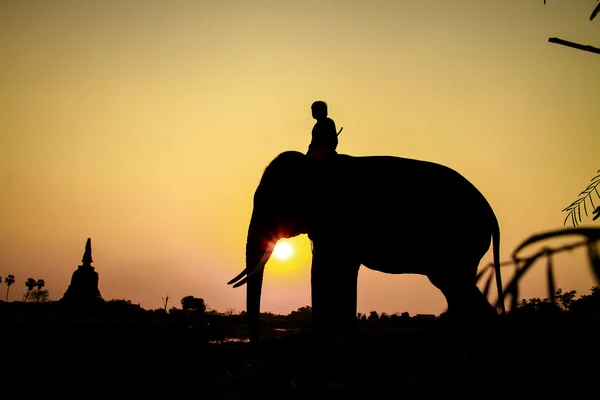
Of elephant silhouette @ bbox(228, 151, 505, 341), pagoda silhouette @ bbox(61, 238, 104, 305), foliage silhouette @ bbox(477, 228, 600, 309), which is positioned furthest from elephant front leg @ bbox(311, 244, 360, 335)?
pagoda silhouette @ bbox(61, 238, 104, 305)

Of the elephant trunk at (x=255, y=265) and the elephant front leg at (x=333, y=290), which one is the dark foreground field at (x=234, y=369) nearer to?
the elephant front leg at (x=333, y=290)

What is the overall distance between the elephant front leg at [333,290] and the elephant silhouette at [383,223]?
22 millimetres

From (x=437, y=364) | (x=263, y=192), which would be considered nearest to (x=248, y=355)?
(x=437, y=364)

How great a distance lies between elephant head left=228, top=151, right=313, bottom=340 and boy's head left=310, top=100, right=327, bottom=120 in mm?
767

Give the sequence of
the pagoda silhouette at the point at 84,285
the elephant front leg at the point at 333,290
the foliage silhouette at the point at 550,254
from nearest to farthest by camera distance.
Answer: the foliage silhouette at the point at 550,254
the elephant front leg at the point at 333,290
the pagoda silhouette at the point at 84,285

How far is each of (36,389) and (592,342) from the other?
4.43 metres

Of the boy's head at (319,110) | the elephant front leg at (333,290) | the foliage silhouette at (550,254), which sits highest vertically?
the boy's head at (319,110)

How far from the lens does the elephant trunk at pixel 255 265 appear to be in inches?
332

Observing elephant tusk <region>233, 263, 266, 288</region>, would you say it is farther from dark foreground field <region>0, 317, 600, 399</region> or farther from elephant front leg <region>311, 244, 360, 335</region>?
dark foreground field <region>0, 317, 600, 399</region>

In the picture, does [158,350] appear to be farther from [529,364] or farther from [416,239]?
[529,364]

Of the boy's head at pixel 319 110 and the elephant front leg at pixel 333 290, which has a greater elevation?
the boy's head at pixel 319 110

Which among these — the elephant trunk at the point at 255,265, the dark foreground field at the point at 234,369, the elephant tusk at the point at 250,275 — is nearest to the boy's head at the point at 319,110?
the elephant trunk at the point at 255,265

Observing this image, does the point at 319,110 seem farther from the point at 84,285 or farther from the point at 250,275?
the point at 84,285

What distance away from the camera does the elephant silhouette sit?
866cm
